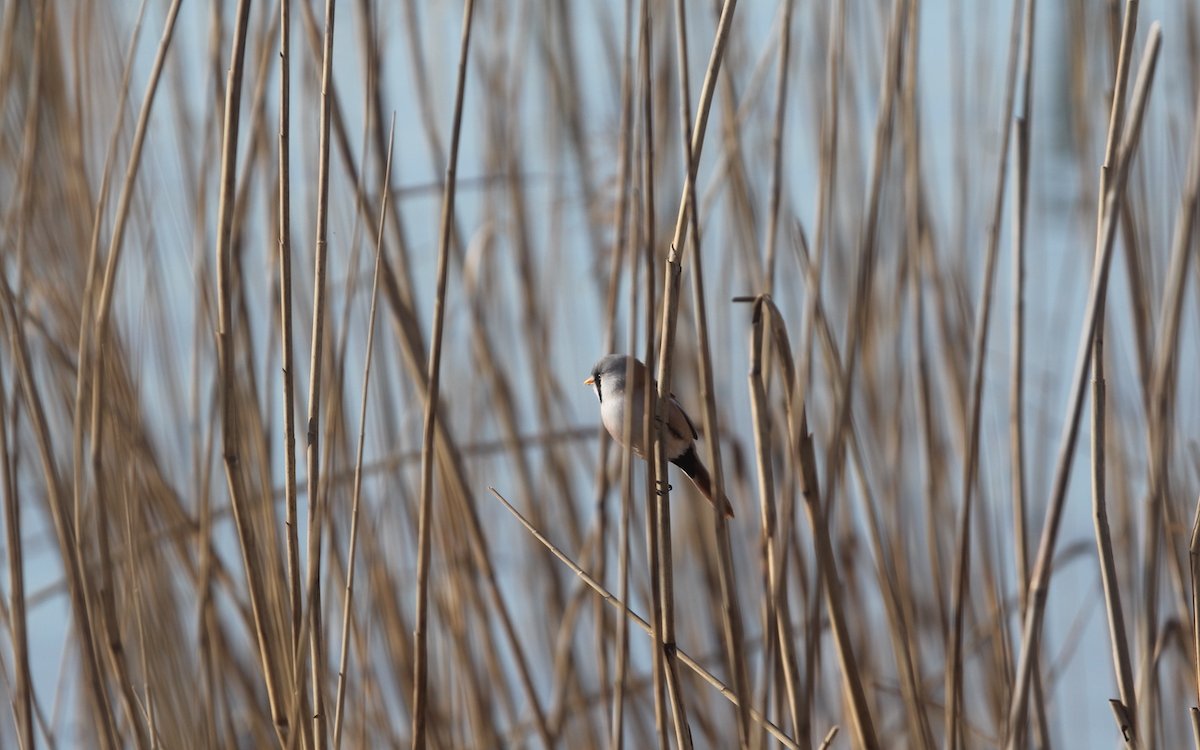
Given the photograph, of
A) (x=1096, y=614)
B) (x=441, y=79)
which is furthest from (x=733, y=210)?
(x=1096, y=614)

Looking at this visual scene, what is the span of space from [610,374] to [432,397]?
0.35 m

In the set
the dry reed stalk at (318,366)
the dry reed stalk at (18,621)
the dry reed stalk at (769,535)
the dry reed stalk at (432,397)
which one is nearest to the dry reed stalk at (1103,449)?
the dry reed stalk at (769,535)

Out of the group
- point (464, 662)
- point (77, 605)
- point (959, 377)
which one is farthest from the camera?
point (959, 377)

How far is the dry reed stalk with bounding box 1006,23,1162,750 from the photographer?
0.89 meters

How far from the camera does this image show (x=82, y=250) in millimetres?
1575

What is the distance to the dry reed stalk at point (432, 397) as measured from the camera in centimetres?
100

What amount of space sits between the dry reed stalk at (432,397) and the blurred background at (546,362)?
8 centimetres

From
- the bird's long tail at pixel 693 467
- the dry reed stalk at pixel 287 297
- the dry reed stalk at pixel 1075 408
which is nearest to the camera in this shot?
the dry reed stalk at pixel 1075 408

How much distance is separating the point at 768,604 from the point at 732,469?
0.89 m

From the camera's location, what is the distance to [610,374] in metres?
1.32

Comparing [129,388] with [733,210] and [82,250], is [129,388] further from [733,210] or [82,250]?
[733,210]

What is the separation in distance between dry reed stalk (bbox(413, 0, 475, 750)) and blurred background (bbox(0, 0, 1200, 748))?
0.25 ft

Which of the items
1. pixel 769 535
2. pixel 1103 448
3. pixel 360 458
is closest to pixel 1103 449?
pixel 1103 448

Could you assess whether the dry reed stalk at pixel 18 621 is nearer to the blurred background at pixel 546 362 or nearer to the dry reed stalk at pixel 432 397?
the blurred background at pixel 546 362
